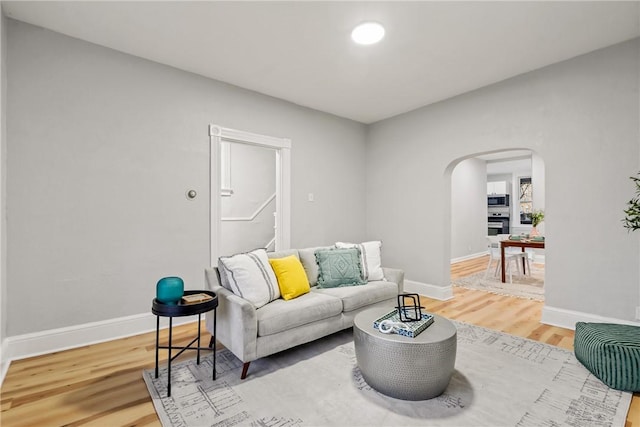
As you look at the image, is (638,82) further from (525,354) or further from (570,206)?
(525,354)

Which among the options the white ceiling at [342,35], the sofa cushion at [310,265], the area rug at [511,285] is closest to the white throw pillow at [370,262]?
the sofa cushion at [310,265]

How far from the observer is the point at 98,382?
7.15 feet

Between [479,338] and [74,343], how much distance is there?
3.75 metres

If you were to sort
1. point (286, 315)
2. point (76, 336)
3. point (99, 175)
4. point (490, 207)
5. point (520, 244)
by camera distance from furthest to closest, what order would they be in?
point (490, 207) → point (520, 244) → point (99, 175) → point (76, 336) → point (286, 315)

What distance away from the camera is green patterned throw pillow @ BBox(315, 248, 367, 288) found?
122 inches

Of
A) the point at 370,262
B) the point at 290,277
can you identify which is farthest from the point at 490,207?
the point at 290,277

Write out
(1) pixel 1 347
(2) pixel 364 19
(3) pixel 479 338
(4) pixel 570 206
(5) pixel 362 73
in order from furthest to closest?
(5) pixel 362 73, (4) pixel 570 206, (3) pixel 479 338, (2) pixel 364 19, (1) pixel 1 347

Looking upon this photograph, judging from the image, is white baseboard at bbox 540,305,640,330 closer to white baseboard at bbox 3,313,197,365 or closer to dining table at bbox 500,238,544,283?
dining table at bbox 500,238,544,283

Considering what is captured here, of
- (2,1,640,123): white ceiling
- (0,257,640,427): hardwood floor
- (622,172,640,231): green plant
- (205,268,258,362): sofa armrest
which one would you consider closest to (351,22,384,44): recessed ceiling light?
(2,1,640,123): white ceiling

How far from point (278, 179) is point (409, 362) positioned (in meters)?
3.01

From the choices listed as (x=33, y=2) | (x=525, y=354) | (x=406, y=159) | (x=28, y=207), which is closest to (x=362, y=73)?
(x=406, y=159)

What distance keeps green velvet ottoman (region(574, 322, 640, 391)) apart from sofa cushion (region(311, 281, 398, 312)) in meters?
1.55

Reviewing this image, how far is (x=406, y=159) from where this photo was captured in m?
4.77

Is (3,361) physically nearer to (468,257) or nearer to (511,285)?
(511,285)
